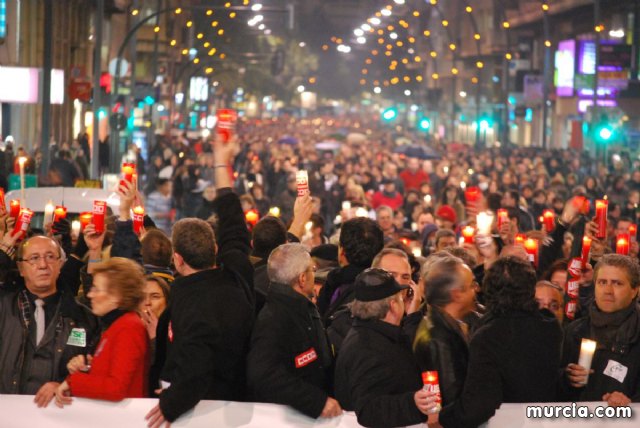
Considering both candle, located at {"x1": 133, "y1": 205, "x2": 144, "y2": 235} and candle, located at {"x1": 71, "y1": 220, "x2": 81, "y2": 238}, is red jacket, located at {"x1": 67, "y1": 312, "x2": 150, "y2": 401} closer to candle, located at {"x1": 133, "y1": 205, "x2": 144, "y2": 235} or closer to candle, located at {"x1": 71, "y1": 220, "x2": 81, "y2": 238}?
candle, located at {"x1": 133, "y1": 205, "x2": 144, "y2": 235}

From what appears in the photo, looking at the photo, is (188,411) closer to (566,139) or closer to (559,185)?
(559,185)

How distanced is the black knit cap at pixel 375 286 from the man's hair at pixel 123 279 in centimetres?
118

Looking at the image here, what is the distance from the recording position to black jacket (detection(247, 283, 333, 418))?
7023mm

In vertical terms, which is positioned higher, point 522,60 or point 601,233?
point 522,60

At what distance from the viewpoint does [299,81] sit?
181 meters

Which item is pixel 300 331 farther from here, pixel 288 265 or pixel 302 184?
pixel 302 184

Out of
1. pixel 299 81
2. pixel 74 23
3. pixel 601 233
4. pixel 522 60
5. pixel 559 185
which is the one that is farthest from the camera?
pixel 299 81

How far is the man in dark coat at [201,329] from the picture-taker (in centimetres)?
698

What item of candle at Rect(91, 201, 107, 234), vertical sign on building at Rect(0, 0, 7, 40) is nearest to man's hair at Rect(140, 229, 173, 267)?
candle at Rect(91, 201, 107, 234)

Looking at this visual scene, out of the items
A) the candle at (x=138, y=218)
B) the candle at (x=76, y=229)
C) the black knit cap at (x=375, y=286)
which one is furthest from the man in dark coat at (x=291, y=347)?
the candle at (x=76, y=229)

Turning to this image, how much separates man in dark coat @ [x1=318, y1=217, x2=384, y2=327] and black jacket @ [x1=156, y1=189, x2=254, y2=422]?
1547 mm

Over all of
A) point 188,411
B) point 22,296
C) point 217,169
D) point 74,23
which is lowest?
point 188,411

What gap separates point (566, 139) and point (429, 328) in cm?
6771

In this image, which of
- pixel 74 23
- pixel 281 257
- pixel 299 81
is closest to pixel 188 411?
pixel 281 257
